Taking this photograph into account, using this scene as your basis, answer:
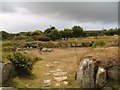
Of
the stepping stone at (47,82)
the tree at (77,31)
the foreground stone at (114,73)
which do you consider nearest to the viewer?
the foreground stone at (114,73)

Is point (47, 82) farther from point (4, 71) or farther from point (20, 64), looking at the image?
point (4, 71)

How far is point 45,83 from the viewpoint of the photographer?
1110cm

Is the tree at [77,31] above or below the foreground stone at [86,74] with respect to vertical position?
above

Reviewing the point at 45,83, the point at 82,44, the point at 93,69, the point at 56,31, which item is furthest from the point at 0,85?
the point at 56,31

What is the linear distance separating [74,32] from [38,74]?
22.4m

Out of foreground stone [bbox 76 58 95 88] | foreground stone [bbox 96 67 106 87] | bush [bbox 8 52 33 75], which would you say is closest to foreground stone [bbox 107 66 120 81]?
foreground stone [bbox 96 67 106 87]

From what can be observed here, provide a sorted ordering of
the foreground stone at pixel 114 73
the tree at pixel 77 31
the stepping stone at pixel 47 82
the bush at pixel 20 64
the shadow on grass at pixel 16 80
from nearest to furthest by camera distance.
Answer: the foreground stone at pixel 114 73, the shadow on grass at pixel 16 80, the stepping stone at pixel 47 82, the bush at pixel 20 64, the tree at pixel 77 31

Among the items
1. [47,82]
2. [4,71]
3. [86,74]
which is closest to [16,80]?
[4,71]

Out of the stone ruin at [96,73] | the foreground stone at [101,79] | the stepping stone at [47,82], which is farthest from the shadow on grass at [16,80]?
the foreground stone at [101,79]

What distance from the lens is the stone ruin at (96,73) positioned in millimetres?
10234

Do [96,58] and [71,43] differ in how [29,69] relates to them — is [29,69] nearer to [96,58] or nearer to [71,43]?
[96,58]

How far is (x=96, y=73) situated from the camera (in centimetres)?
1042

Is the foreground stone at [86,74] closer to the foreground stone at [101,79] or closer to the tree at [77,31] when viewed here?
the foreground stone at [101,79]

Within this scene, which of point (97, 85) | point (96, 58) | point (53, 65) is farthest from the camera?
point (53, 65)
